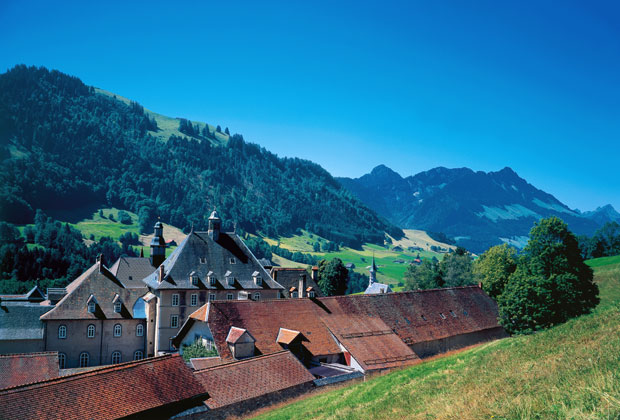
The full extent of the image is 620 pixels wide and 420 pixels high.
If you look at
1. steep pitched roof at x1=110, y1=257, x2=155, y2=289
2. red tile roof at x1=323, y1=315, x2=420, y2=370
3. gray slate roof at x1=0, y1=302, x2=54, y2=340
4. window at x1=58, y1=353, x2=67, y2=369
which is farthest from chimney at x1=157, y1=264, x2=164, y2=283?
red tile roof at x1=323, y1=315, x2=420, y2=370

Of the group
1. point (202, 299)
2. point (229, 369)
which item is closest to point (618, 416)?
point (229, 369)

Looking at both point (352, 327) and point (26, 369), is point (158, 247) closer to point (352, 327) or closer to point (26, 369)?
point (352, 327)

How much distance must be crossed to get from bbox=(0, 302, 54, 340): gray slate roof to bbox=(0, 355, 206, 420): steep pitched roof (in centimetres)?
3394

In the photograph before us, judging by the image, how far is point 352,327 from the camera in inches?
1706

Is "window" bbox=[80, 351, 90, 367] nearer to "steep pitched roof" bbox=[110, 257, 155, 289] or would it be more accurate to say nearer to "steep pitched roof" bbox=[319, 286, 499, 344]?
"steep pitched roof" bbox=[110, 257, 155, 289]

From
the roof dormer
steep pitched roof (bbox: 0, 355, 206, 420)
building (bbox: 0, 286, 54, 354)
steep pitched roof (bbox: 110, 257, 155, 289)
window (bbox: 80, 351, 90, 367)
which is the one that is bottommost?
window (bbox: 80, 351, 90, 367)

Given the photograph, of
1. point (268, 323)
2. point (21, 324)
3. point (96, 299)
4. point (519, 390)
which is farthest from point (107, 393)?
point (96, 299)

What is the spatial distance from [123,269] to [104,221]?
13110 cm

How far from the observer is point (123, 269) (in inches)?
2667

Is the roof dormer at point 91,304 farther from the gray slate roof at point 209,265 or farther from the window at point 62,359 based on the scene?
the gray slate roof at point 209,265

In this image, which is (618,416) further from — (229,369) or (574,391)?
(229,369)

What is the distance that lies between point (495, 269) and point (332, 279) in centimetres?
3207

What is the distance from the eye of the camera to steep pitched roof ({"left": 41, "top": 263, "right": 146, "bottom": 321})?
48.8m

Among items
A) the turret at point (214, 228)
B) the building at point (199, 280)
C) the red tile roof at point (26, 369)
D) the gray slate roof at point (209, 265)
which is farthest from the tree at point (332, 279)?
the red tile roof at point (26, 369)
